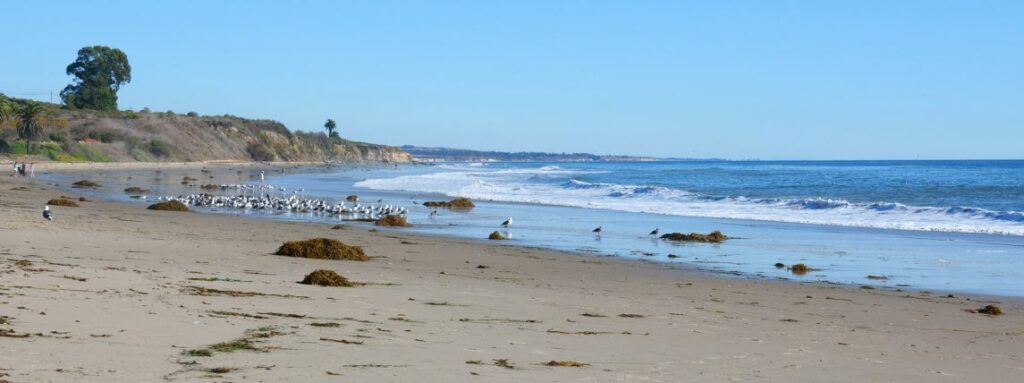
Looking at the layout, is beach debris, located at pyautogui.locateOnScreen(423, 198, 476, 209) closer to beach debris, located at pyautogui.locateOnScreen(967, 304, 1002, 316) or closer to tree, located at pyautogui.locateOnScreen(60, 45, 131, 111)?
beach debris, located at pyautogui.locateOnScreen(967, 304, 1002, 316)

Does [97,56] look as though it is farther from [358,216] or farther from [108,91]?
[358,216]

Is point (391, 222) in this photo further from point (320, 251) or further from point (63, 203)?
point (320, 251)

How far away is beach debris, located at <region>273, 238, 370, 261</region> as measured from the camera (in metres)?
15.0

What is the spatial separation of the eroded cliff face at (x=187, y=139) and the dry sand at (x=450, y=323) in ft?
241

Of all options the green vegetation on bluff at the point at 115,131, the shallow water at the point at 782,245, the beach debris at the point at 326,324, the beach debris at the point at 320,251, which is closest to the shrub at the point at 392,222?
the shallow water at the point at 782,245

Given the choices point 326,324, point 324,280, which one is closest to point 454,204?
point 324,280

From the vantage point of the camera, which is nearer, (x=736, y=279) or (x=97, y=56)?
(x=736, y=279)

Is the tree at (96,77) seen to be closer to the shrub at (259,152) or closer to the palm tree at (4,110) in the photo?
the shrub at (259,152)

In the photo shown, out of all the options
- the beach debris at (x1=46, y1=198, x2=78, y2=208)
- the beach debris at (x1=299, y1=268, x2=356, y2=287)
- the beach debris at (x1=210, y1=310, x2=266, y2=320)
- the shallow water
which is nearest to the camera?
the beach debris at (x1=210, y1=310, x2=266, y2=320)

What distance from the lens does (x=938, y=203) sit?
121 ft

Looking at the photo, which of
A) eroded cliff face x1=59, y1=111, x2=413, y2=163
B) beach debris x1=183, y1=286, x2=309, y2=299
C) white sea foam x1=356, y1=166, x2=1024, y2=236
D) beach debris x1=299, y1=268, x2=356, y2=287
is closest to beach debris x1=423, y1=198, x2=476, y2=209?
white sea foam x1=356, y1=166, x2=1024, y2=236

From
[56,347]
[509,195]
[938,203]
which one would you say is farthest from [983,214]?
[56,347]

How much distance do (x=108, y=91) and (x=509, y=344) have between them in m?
120

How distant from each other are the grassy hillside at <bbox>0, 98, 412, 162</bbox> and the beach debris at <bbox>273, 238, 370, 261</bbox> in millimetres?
62863
